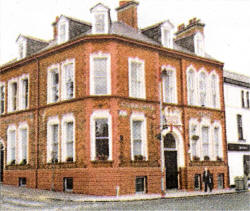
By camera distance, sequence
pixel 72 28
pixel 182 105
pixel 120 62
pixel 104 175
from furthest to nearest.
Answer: pixel 182 105 < pixel 72 28 < pixel 120 62 < pixel 104 175

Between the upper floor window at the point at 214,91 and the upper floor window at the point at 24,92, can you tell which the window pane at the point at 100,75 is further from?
the upper floor window at the point at 214,91

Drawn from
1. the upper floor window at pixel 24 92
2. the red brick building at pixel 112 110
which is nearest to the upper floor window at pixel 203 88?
the red brick building at pixel 112 110

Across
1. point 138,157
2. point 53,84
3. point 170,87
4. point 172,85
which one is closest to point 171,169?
point 138,157

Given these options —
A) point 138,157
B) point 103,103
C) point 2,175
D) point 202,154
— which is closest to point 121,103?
point 103,103

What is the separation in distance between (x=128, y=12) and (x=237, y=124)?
13016 millimetres

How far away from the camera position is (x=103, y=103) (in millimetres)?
24609

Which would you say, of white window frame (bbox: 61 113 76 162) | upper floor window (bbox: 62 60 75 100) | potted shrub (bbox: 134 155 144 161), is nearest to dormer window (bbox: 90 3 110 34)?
upper floor window (bbox: 62 60 75 100)

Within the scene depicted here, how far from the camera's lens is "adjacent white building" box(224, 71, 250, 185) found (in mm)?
33219

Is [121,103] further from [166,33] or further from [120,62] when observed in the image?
[166,33]

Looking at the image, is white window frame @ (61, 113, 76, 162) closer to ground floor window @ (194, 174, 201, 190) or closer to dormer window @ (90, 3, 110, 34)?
dormer window @ (90, 3, 110, 34)

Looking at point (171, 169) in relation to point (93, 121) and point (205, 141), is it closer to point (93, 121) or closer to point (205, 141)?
point (205, 141)

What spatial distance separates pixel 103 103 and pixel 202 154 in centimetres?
937

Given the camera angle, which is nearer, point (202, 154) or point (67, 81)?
point (67, 81)

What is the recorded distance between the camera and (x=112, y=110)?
24.5 m
